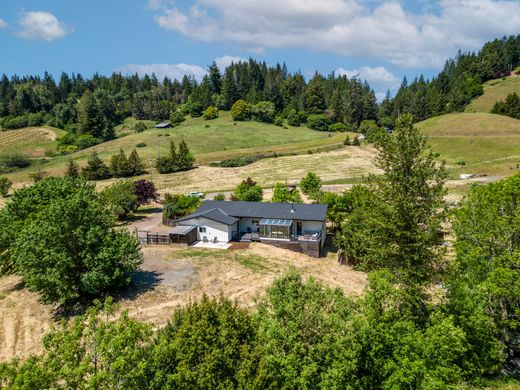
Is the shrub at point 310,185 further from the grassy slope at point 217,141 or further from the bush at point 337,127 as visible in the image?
the bush at point 337,127

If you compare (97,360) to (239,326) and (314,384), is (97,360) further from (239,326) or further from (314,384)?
(314,384)

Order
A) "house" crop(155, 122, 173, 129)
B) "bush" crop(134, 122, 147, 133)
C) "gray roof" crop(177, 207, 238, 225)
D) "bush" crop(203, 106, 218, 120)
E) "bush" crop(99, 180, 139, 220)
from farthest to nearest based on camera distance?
1. "bush" crop(203, 106, 218, 120)
2. "house" crop(155, 122, 173, 129)
3. "bush" crop(134, 122, 147, 133)
4. "bush" crop(99, 180, 139, 220)
5. "gray roof" crop(177, 207, 238, 225)

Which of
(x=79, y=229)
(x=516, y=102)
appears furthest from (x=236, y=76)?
(x=79, y=229)

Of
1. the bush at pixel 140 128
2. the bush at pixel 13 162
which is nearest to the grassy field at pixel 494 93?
the bush at pixel 140 128

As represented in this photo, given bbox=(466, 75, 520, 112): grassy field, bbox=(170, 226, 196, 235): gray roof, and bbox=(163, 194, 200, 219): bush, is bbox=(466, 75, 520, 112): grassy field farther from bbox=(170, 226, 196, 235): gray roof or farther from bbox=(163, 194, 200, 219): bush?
bbox=(170, 226, 196, 235): gray roof

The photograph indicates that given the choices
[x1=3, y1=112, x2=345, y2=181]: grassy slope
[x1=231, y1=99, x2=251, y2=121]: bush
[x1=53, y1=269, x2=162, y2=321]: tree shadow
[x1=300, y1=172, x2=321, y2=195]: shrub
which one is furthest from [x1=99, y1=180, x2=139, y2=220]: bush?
[x1=231, y1=99, x2=251, y2=121]: bush

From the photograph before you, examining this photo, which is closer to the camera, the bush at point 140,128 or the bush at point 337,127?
the bush at point 337,127
